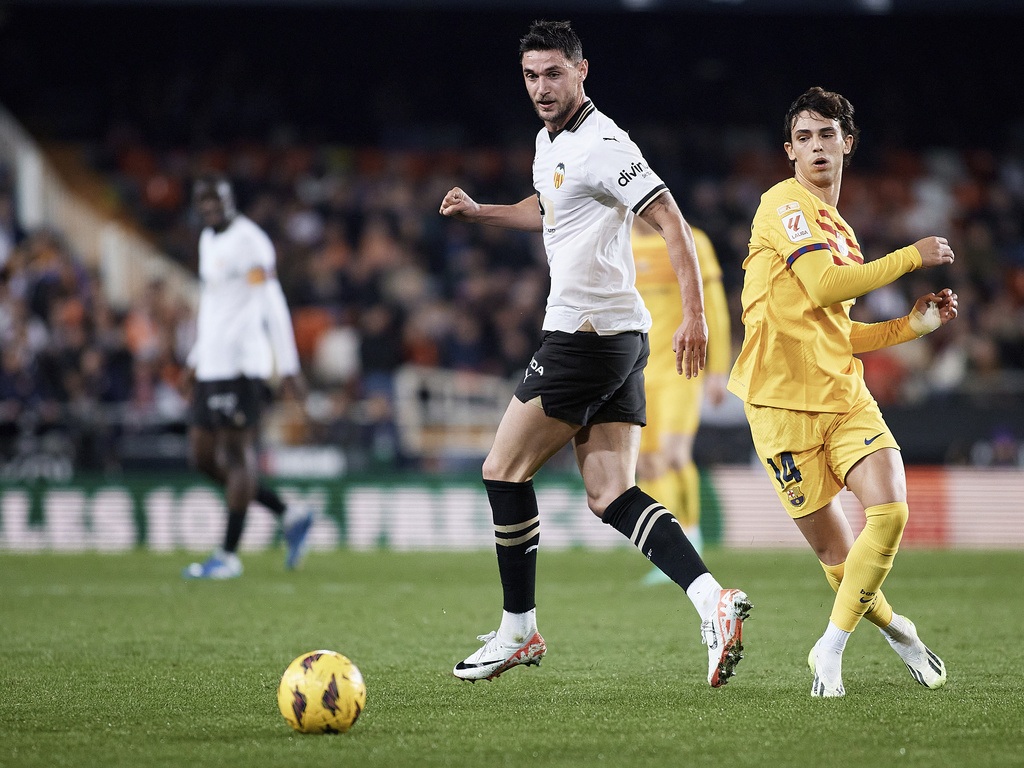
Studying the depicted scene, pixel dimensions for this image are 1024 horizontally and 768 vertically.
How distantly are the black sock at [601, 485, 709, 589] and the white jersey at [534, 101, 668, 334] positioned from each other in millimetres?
657

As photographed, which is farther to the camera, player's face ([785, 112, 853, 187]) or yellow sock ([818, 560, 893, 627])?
player's face ([785, 112, 853, 187])

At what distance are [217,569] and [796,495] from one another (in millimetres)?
5569

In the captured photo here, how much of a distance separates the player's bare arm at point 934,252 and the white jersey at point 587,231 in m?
1.03

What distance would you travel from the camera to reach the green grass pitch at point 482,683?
3.96 meters

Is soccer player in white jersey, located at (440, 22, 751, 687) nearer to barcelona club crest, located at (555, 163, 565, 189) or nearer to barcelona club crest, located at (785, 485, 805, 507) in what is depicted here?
barcelona club crest, located at (555, 163, 565, 189)

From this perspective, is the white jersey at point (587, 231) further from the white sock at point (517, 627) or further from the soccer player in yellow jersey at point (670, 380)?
the soccer player in yellow jersey at point (670, 380)

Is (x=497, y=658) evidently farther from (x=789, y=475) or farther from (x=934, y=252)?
(x=934, y=252)

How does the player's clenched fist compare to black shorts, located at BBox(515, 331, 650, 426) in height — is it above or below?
above

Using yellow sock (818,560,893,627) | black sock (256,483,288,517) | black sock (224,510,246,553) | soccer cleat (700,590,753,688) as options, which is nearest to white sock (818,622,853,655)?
yellow sock (818,560,893,627)

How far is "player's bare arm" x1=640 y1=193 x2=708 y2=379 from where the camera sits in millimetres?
4758

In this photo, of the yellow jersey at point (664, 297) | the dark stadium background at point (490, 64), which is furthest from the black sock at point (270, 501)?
the dark stadium background at point (490, 64)

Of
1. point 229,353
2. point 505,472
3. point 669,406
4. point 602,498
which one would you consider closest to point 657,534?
point 602,498

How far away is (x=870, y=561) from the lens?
16.2 ft

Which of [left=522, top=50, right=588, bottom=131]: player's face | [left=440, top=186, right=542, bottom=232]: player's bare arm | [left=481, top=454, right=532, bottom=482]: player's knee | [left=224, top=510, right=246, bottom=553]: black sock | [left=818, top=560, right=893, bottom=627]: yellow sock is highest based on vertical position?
[left=522, top=50, right=588, bottom=131]: player's face
